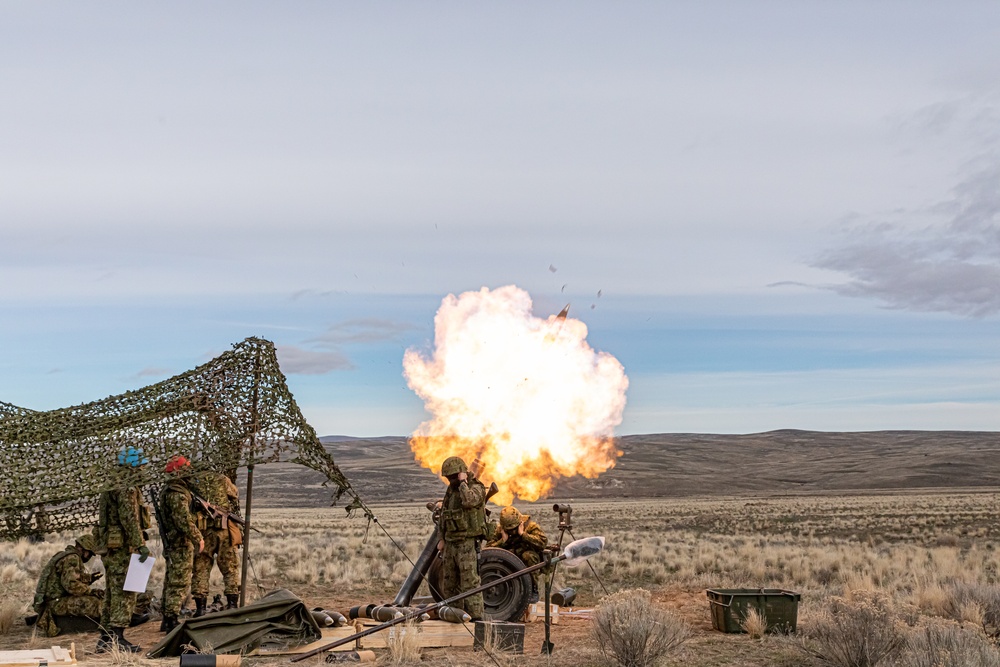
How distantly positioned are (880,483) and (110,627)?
3878 inches

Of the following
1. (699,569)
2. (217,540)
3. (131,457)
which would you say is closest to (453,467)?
(217,540)

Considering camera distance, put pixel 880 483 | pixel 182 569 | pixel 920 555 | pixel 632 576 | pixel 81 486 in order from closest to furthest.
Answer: pixel 81 486 < pixel 182 569 < pixel 632 576 < pixel 920 555 < pixel 880 483

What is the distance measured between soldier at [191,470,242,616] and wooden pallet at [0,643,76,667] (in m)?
3.07

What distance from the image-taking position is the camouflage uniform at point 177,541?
43.3 ft

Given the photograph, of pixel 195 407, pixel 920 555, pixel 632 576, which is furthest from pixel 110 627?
pixel 920 555

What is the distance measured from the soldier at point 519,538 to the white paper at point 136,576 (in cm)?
534

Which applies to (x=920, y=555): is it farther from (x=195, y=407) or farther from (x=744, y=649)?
(x=195, y=407)

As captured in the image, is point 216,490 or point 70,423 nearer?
point 70,423

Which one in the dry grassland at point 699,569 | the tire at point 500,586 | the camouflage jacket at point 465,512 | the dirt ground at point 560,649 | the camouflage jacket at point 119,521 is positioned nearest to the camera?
the dirt ground at point 560,649

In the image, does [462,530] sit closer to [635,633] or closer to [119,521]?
[635,633]

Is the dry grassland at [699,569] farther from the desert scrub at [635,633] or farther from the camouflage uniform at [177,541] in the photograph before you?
the camouflage uniform at [177,541]

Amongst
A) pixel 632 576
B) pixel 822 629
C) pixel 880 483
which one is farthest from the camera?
pixel 880 483

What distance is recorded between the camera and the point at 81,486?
477 inches

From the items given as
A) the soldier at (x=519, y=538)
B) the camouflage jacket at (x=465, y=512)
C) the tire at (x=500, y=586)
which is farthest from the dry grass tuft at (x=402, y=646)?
the soldier at (x=519, y=538)
